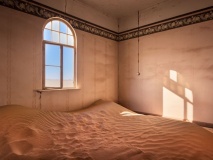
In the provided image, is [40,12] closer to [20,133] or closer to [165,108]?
[20,133]

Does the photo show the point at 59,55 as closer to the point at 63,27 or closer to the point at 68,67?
the point at 68,67

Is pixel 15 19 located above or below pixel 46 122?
above

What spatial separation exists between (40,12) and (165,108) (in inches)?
180

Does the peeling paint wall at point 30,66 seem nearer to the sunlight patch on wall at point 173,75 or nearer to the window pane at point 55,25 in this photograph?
the window pane at point 55,25

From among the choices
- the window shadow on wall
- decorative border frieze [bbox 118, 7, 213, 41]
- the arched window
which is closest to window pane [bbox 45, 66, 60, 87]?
the arched window

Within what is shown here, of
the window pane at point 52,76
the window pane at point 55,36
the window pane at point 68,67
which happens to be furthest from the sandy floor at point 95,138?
the window pane at point 55,36

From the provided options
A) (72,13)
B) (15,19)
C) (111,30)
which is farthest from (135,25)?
(15,19)

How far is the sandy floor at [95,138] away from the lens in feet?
5.45

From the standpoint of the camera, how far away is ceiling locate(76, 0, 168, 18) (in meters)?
4.69

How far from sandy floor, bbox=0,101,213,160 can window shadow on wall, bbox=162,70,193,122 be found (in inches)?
74.2

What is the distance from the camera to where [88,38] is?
489 cm

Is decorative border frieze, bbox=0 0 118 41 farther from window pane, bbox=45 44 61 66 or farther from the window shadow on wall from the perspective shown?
the window shadow on wall

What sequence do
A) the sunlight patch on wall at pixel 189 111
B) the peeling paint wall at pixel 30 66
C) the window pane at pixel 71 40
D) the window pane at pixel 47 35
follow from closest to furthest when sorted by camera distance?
the peeling paint wall at pixel 30 66, the window pane at pixel 47 35, the sunlight patch on wall at pixel 189 111, the window pane at pixel 71 40

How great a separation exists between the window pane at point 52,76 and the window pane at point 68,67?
23 cm
